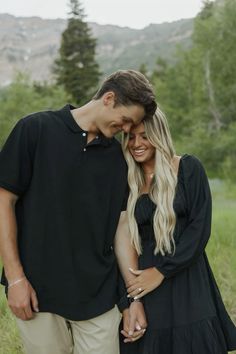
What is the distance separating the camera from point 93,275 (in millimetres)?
2684

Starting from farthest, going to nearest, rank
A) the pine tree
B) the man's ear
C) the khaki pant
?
the pine tree < the khaki pant < the man's ear

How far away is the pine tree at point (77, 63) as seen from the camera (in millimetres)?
36594

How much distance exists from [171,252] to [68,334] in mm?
646

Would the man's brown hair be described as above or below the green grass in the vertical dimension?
above

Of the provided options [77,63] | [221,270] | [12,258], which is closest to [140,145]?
[12,258]

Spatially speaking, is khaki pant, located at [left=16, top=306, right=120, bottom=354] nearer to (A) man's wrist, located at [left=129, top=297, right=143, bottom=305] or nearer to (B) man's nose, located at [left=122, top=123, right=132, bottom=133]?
(A) man's wrist, located at [left=129, top=297, right=143, bottom=305]

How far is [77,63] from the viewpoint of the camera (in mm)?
37719

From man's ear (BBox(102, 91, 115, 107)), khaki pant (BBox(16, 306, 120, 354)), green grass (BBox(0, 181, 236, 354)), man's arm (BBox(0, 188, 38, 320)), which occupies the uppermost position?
man's ear (BBox(102, 91, 115, 107))

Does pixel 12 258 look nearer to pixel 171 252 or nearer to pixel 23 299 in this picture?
pixel 23 299

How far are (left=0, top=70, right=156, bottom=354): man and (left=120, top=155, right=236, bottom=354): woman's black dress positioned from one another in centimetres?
25

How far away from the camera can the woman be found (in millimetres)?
2793

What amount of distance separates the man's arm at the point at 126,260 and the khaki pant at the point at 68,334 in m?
0.08

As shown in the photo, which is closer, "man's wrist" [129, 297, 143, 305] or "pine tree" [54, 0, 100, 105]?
"man's wrist" [129, 297, 143, 305]

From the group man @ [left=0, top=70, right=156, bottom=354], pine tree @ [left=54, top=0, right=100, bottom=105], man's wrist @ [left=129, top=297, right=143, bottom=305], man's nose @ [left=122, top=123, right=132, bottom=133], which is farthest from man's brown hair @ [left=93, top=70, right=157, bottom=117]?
pine tree @ [left=54, top=0, right=100, bottom=105]
